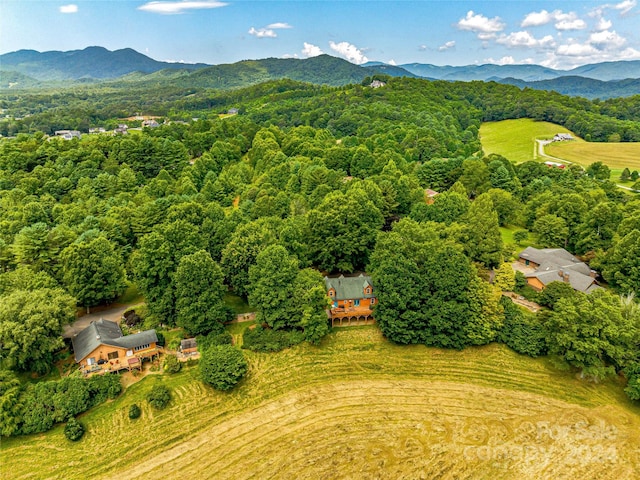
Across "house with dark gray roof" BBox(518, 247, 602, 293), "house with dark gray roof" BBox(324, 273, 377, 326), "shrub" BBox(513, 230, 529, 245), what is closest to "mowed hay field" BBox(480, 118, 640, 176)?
"shrub" BBox(513, 230, 529, 245)

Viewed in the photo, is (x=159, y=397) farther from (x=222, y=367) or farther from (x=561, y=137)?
(x=561, y=137)

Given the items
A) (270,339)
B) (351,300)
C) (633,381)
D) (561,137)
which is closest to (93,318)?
(270,339)

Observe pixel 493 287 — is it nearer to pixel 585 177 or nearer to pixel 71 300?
pixel 71 300

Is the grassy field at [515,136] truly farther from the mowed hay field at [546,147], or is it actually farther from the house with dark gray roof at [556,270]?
the house with dark gray roof at [556,270]

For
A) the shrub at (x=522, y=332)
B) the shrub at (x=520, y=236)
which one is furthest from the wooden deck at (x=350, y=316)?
the shrub at (x=520, y=236)

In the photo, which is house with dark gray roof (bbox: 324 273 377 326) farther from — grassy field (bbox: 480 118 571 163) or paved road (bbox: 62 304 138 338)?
grassy field (bbox: 480 118 571 163)
